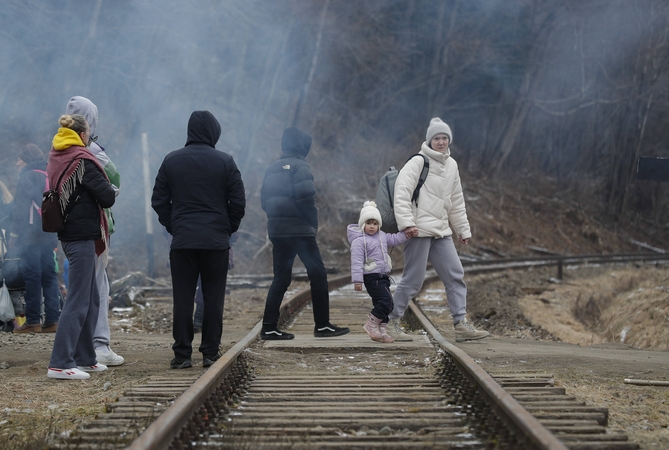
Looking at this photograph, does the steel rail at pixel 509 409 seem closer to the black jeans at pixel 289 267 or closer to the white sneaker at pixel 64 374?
the black jeans at pixel 289 267

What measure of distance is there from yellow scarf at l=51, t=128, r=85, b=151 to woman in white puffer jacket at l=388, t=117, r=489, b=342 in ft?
8.17

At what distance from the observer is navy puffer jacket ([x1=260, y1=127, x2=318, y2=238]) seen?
6352 mm

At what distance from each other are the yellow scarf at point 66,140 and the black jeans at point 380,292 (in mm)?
2466

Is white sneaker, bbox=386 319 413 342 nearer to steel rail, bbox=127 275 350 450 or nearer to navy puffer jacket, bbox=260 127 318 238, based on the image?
navy puffer jacket, bbox=260 127 318 238

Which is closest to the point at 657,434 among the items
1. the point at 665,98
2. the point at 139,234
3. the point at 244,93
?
the point at 139,234

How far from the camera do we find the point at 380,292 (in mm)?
6266

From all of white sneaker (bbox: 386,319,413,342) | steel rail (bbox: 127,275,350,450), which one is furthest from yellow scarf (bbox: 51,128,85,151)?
white sneaker (bbox: 386,319,413,342)

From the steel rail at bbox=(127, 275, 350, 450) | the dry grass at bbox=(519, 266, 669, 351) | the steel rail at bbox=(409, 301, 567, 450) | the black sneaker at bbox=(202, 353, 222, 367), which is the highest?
the steel rail at bbox=(409, 301, 567, 450)

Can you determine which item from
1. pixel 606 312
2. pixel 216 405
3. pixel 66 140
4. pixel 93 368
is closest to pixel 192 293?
pixel 93 368

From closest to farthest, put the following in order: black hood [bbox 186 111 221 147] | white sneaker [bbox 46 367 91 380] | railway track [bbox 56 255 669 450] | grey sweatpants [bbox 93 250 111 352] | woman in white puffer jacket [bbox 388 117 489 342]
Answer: railway track [bbox 56 255 669 450] → white sneaker [bbox 46 367 91 380] → black hood [bbox 186 111 221 147] → grey sweatpants [bbox 93 250 111 352] → woman in white puffer jacket [bbox 388 117 489 342]

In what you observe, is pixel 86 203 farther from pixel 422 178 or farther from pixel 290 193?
pixel 422 178

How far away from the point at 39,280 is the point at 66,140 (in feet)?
9.15

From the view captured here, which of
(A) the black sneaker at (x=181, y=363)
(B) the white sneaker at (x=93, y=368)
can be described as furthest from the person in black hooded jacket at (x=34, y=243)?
(A) the black sneaker at (x=181, y=363)

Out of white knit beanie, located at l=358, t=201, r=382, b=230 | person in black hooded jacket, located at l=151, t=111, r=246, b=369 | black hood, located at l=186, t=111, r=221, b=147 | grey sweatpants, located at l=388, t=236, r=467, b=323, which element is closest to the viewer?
person in black hooded jacket, located at l=151, t=111, r=246, b=369
